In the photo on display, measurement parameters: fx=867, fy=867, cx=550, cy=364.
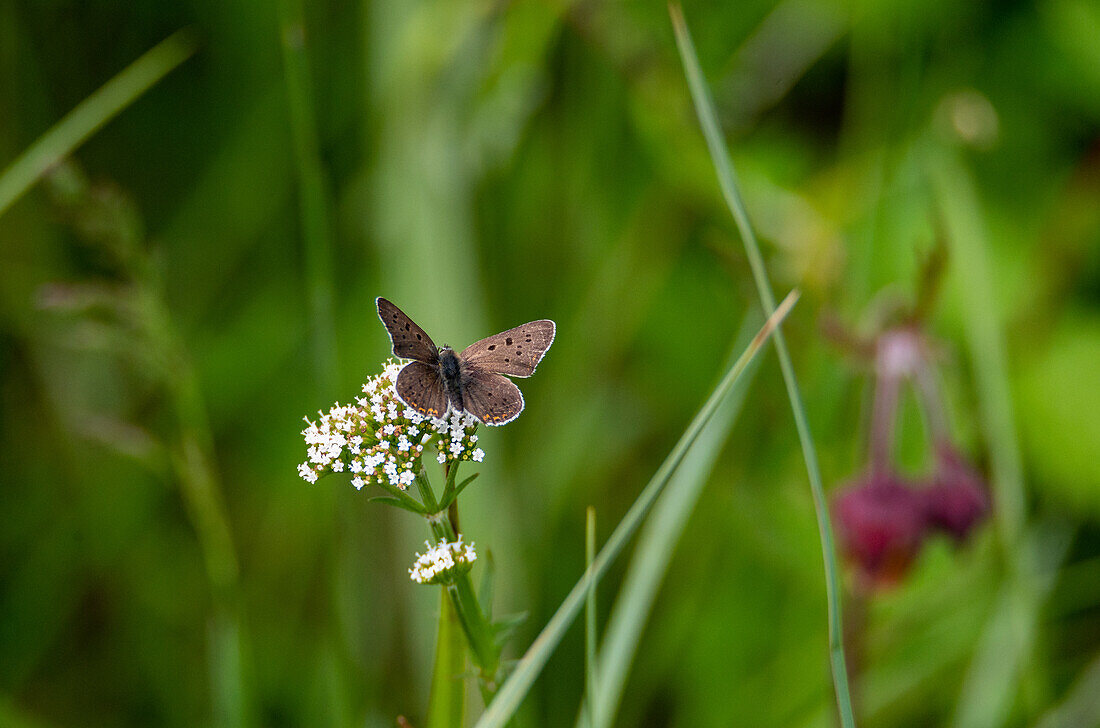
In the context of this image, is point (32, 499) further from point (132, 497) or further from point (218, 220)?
point (218, 220)

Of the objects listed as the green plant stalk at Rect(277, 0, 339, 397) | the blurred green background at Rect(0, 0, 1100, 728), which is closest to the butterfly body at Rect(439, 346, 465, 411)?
the green plant stalk at Rect(277, 0, 339, 397)

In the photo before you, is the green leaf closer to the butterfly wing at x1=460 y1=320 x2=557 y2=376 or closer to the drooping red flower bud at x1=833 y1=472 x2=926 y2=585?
the butterfly wing at x1=460 y1=320 x2=557 y2=376

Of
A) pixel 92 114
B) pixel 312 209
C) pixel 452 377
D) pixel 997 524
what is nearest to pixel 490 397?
pixel 452 377

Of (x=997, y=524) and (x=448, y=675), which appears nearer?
(x=448, y=675)

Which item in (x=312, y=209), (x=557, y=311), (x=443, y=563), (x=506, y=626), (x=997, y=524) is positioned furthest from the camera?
(x=557, y=311)

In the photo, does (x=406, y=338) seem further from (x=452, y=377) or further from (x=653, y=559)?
(x=653, y=559)

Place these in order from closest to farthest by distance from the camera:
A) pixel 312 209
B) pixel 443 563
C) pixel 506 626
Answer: pixel 443 563 → pixel 506 626 → pixel 312 209

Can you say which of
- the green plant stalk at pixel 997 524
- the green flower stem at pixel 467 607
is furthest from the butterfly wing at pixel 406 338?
the green plant stalk at pixel 997 524
